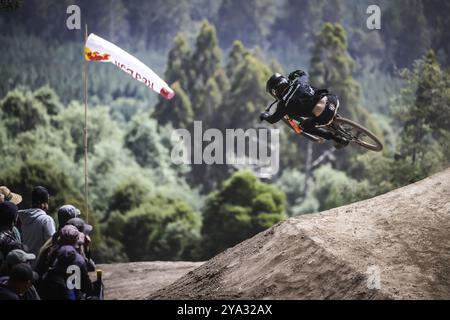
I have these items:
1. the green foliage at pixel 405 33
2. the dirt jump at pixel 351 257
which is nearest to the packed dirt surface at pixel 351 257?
the dirt jump at pixel 351 257

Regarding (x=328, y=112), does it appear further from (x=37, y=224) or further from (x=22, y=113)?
(x=22, y=113)

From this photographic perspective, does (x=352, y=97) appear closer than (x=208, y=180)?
Yes

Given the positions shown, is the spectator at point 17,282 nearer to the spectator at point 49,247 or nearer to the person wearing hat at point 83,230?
the spectator at point 49,247

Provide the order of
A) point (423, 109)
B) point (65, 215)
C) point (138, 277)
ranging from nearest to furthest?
point (65, 215), point (138, 277), point (423, 109)

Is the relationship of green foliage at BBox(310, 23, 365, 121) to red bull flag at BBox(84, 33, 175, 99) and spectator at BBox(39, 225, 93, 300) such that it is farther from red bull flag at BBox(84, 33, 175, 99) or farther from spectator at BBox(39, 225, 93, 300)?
spectator at BBox(39, 225, 93, 300)

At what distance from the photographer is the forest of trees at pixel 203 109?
51.6 m

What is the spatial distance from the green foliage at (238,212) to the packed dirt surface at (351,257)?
34.3m

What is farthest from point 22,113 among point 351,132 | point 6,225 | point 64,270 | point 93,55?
point 64,270

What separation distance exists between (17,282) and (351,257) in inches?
211

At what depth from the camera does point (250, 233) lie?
52.7 m

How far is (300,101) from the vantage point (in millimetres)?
17500
